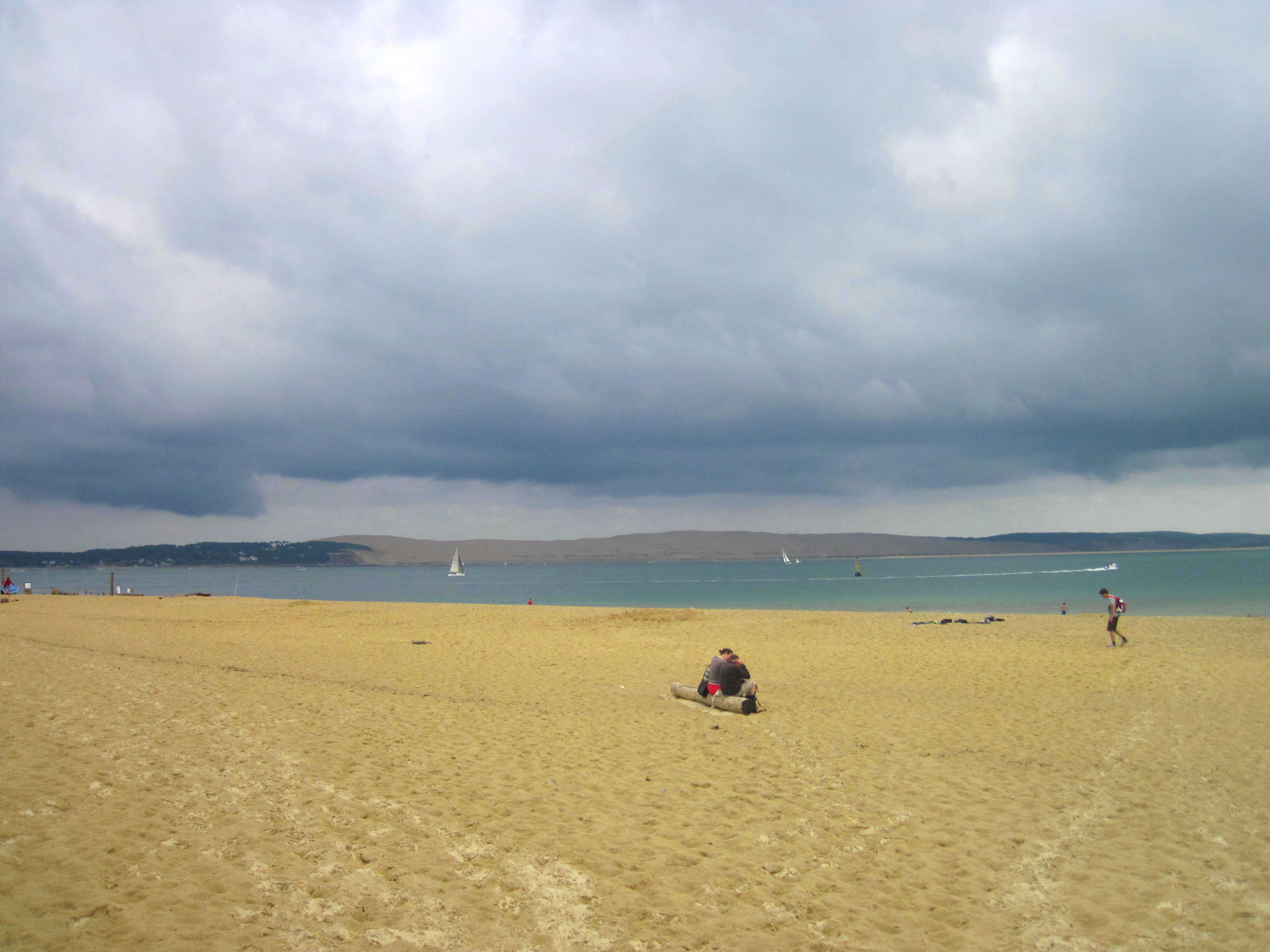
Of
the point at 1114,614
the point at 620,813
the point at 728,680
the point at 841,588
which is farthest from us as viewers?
the point at 841,588

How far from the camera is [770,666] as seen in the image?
19.8 metres

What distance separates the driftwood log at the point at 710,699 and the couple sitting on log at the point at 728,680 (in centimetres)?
11

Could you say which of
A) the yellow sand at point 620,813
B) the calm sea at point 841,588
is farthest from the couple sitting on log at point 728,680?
the calm sea at point 841,588

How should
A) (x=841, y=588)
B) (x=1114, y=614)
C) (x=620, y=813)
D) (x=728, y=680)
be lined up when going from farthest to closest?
(x=841, y=588)
(x=1114, y=614)
(x=728, y=680)
(x=620, y=813)

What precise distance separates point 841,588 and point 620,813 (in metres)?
83.0

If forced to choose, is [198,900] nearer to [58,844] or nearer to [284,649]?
[58,844]

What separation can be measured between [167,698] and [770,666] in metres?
13.2

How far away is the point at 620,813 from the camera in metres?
7.83

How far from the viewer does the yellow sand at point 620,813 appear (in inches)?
215

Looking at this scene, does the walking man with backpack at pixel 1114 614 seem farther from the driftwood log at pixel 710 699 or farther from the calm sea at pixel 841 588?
the calm sea at pixel 841 588

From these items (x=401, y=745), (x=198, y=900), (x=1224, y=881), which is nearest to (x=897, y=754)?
(x=1224, y=881)

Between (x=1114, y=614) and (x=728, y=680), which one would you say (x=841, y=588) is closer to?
(x=1114, y=614)

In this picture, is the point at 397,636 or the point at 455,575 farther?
the point at 455,575

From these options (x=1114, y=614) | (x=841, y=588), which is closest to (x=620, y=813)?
(x=1114, y=614)
